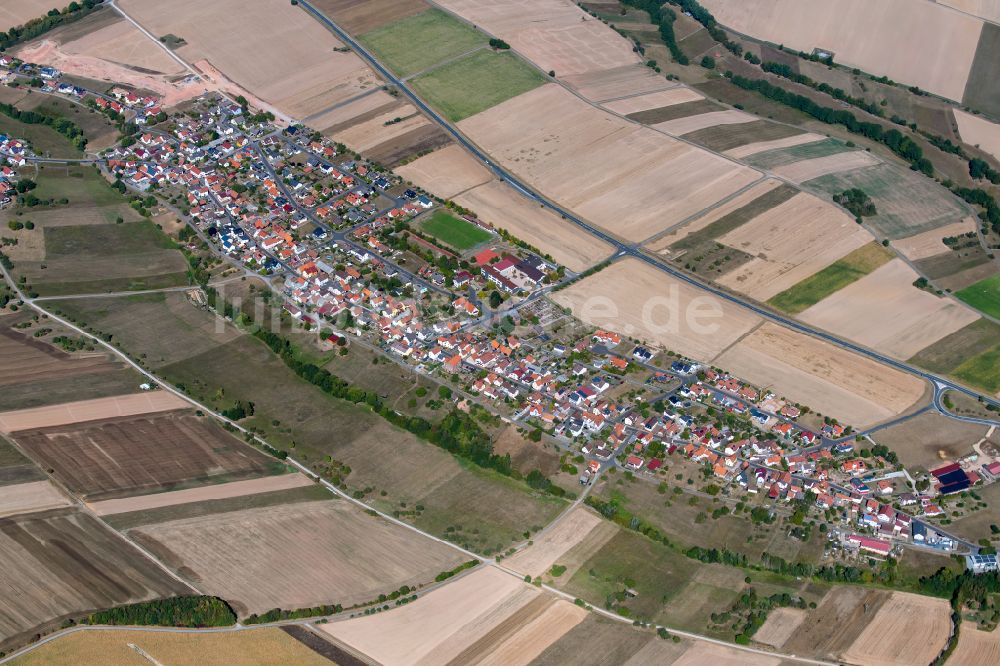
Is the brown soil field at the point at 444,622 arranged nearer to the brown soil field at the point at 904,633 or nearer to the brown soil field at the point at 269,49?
the brown soil field at the point at 904,633

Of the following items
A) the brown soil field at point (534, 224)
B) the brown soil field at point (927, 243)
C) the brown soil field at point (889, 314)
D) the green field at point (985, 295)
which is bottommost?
the brown soil field at point (534, 224)

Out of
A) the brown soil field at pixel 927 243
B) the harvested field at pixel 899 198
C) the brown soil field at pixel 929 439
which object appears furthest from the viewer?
the harvested field at pixel 899 198

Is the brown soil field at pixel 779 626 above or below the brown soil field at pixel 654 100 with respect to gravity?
below

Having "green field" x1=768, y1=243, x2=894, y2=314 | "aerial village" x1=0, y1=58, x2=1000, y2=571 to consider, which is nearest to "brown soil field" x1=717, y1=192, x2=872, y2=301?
"green field" x1=768, y1=243, x2=894, y2=314

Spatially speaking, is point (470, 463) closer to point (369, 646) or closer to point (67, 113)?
point (369, 646)

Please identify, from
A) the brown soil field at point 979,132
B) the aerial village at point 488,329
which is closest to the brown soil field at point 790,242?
the aerial village at point 488,329

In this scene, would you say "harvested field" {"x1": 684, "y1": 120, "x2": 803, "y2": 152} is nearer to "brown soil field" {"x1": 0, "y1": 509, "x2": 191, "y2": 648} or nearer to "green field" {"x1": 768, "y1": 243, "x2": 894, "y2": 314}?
"green field" {"x1": 768, "y1": 243, "x2": 894, "y2": 314}

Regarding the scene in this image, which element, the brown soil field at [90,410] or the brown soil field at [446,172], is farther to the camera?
the brown soil field at [446,172]
